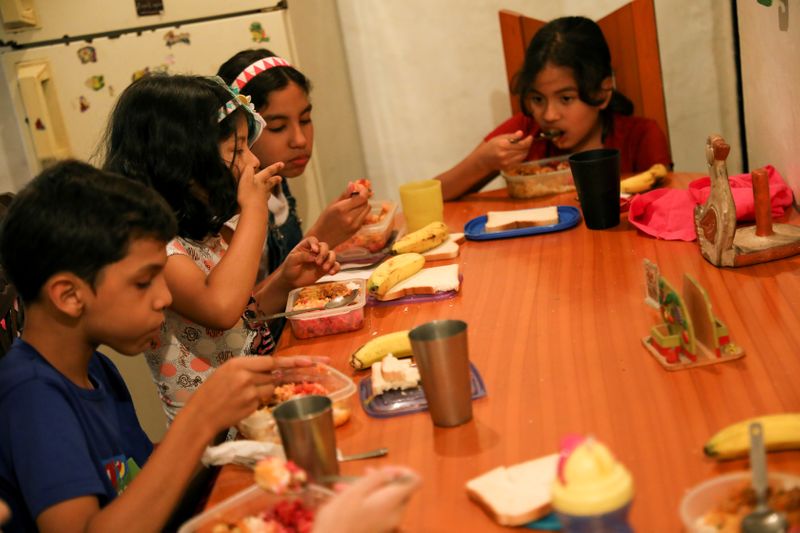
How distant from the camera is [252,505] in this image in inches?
42.1

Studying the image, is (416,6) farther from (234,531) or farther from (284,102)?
(234,531)

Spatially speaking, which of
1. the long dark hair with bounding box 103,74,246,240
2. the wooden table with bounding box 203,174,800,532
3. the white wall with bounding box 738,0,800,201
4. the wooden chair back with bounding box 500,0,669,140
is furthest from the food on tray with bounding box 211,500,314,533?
the wooden chair back with bounding box 500,0,669,140

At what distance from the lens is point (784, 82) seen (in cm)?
209

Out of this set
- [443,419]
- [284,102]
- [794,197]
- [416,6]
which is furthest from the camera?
[416,6]

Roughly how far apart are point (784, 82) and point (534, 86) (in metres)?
0.87

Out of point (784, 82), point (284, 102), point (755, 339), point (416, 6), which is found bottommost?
point (755, 339)

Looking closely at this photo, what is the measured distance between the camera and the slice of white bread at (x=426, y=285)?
185 centimetres

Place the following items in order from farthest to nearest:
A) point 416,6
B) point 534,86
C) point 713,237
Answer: point 416,6
point 534,86
point 713,237

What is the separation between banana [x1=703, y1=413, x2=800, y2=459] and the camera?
1022 mm

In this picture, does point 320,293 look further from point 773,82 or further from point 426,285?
point 773,82

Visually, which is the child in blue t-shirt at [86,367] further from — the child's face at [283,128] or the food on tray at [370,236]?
the child's face at [283,128]

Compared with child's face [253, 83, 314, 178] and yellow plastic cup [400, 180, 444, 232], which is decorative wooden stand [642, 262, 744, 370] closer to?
yellow plastic cup [400, 180, 444, 232]

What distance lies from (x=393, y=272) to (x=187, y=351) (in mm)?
487

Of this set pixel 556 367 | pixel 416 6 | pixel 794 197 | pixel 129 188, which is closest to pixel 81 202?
pixel 129 188
